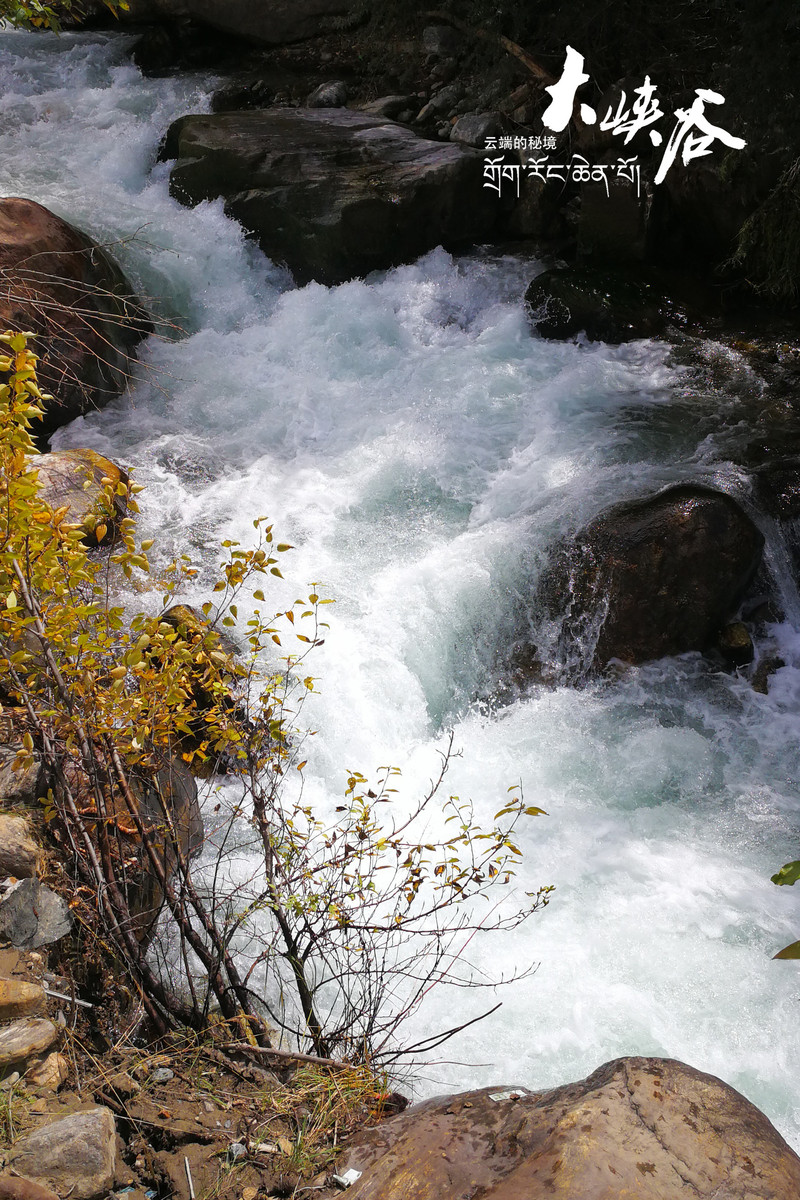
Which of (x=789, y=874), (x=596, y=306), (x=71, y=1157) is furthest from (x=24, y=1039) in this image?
(x=596, y=306)

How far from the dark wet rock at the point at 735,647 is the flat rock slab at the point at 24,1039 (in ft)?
13.3

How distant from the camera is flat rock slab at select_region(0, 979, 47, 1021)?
2.27 m

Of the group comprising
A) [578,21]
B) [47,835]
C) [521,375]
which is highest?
[578,21]

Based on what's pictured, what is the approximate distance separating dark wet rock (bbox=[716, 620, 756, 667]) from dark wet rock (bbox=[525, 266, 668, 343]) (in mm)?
2884

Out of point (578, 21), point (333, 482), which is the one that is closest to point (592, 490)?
point (333, 482)

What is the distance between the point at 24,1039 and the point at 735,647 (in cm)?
419

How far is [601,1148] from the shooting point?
1.85 meters

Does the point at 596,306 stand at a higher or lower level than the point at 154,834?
higher

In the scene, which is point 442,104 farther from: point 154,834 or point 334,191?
point 154,834

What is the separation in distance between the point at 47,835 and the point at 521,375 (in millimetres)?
5059

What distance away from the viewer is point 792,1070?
3.26 m

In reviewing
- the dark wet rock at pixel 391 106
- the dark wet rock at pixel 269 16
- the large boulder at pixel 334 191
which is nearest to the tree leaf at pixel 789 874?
the large boulder at pixel 334 191

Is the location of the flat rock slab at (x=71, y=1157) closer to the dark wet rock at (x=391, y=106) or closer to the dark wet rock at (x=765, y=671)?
the dark wet rock at (x=765, y=671)

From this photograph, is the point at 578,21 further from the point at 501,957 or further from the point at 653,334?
the point at 501,957
